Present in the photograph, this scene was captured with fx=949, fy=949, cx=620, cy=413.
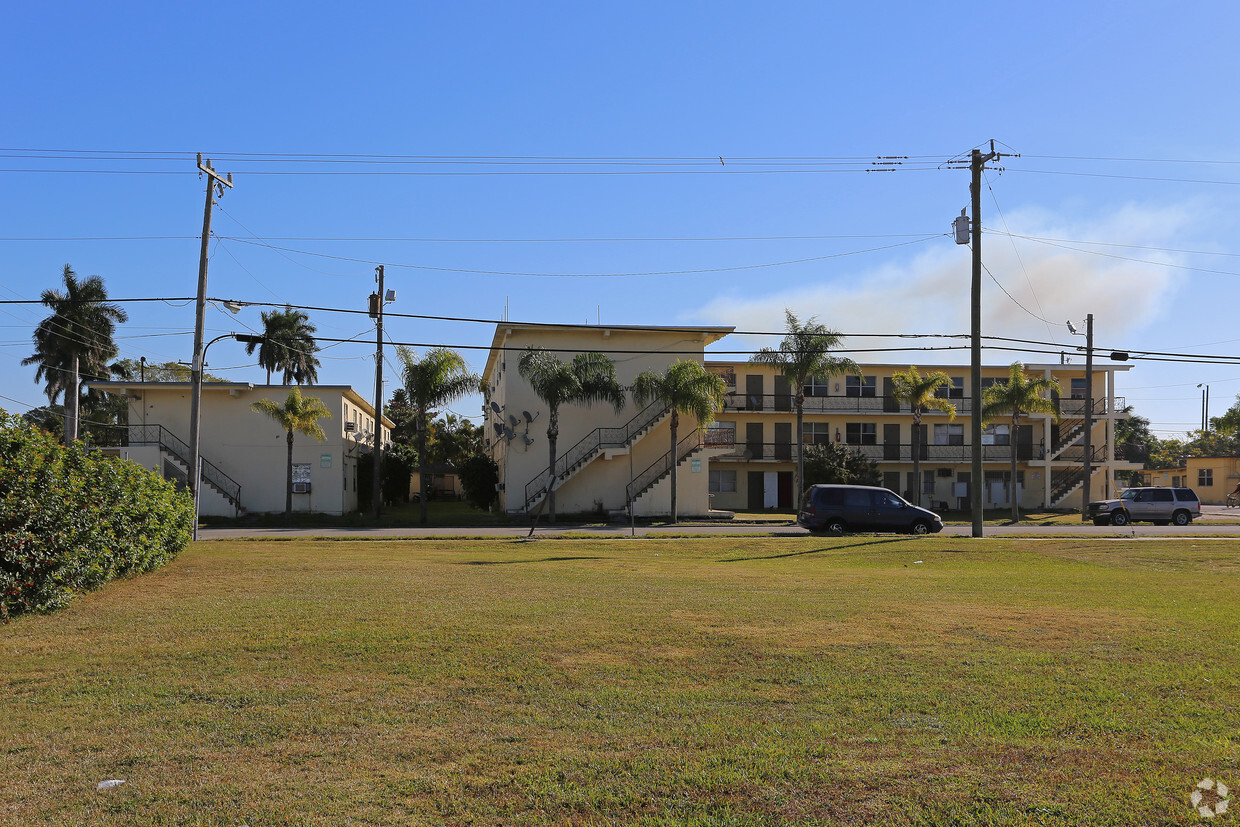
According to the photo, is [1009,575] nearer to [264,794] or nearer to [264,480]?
[264,794]

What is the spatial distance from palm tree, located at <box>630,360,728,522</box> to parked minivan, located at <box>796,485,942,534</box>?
9183 millimetres

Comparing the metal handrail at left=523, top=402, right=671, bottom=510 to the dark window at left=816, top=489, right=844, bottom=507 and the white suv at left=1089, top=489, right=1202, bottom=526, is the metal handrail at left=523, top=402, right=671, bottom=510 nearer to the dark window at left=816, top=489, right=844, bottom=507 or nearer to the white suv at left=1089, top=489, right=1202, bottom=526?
the dark window at left=816, top=489, right=844, bottom=507

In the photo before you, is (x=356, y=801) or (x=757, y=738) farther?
(x=757, y=738)

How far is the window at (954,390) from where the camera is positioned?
55062 millimetres

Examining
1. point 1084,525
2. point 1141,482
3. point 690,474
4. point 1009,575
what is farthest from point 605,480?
point 1141,482

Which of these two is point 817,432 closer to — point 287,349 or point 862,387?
point 862,387

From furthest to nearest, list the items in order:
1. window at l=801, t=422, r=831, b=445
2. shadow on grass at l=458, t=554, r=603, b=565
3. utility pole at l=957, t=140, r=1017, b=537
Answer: window at l=801, t=422, r=831, b=445 < utility pole at l=957, t=140, r=1017, b=537 < shadow on grass at l=458, t=554, r=603, b=565

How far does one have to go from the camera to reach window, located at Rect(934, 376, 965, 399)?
181 feet

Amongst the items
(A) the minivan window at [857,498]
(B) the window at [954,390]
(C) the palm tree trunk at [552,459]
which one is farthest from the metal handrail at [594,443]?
(B) the window at [954,390]

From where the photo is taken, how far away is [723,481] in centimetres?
5394

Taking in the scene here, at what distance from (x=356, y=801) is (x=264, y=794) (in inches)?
21.4

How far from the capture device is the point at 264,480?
142ft

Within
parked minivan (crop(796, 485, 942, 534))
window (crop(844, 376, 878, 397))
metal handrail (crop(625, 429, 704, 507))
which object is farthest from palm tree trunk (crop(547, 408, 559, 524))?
window (crop(844, 376, 878, 397))

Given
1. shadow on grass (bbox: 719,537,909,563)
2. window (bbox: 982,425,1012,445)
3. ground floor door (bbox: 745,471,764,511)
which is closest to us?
shadow on grass (bbox: 719,537,909,563)
